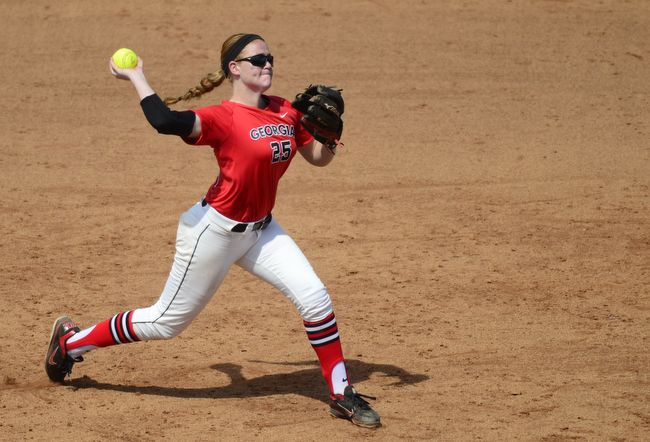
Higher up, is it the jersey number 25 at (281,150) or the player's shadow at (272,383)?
the jersey number 25 at (281,150)

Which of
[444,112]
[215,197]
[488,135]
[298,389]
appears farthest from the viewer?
[444,112]

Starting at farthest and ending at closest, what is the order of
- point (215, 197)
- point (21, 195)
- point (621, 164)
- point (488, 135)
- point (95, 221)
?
point (488, 135) → point (621, 164) → point (21, 195) → point (95, 221) → point (215, 197)

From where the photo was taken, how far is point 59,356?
441 cm

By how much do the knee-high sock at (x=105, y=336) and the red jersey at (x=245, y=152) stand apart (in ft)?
3.12

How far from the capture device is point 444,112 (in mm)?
10211

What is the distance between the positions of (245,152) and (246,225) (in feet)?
1.39

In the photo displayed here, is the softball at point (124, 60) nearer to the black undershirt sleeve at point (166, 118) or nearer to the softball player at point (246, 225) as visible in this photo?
the softball player at point (246, 225)

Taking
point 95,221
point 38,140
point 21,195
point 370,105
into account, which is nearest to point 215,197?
point 95,221

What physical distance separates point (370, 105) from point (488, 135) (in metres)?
1.83

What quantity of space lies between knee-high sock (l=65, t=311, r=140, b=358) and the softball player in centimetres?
2

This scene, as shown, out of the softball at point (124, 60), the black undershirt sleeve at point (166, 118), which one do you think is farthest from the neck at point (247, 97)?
the softball at point (124, 60)

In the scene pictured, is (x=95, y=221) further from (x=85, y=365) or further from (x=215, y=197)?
(x=215, y=197)

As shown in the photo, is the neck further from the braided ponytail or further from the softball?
the softball

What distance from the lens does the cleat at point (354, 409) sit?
4.03 metres
